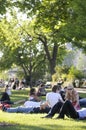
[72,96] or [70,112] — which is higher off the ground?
[72,96]

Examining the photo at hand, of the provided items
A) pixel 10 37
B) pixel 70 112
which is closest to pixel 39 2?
pixel 70 112

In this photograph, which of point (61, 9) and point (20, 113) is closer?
point (20, 113)

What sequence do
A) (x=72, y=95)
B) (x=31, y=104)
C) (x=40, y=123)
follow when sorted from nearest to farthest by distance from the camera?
(x=40, y=123), (x=72, y=95), (x=31, y=104)

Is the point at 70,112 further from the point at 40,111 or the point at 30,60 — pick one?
the point at 30,60

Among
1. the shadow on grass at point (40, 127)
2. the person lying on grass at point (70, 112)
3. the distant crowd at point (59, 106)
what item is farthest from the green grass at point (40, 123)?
the distant crowd at point (59, 106)

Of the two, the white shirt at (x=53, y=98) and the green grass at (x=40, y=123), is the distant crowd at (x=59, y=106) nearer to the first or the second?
the white shirt at (x=53, y=98)

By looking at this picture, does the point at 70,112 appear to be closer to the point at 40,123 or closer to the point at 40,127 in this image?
the point at 40,123

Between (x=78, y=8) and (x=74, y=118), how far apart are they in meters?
9.36

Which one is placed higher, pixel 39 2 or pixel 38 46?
pixel 39 2

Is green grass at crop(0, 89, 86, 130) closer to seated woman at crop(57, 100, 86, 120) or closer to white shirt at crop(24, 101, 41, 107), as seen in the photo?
seated woman at crop(57, 100, 86, 120)

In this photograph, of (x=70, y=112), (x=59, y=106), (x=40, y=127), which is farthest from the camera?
(x=59, y=106)

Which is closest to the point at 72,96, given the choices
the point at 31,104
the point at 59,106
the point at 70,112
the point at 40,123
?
the point at 59,106

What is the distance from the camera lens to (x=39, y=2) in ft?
105

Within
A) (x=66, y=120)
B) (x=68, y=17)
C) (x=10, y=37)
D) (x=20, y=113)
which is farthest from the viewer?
(x=10, y=37)
